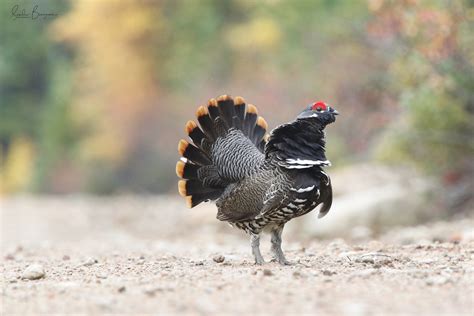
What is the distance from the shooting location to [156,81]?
133 ft

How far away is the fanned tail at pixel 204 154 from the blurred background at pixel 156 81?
27.3ft

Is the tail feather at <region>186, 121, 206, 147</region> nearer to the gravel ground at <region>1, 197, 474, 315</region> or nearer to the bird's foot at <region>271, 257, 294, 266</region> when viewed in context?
the gravel ground at <region>1, 197, 474, 315</region>

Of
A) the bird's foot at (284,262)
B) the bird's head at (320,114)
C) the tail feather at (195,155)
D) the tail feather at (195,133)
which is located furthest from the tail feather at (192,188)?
the bird's head at (320,114)

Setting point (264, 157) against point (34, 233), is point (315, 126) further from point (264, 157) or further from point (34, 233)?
point (34, 233)

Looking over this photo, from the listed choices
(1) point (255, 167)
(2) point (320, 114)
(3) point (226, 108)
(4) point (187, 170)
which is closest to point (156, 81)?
(3) point (226, 108)

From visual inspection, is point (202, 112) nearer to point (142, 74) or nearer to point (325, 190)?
point (325, 190)

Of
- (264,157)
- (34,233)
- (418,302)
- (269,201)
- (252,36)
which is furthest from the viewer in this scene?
(252,36)

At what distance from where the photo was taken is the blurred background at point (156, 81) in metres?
22.5

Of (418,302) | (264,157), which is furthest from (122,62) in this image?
(418,302)

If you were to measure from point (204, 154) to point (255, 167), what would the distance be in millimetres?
625

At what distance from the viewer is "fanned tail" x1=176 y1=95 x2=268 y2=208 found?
25.2 ft

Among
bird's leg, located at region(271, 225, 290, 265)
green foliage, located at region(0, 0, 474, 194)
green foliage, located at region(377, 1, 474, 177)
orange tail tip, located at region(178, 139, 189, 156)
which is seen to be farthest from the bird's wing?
green foliage, located at region(0, 0, 474, 194)

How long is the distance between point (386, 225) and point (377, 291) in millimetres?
8231

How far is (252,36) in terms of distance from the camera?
37.6 m
